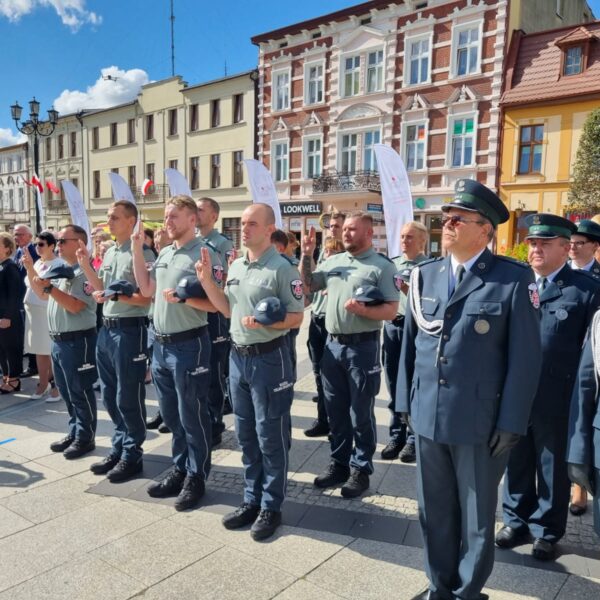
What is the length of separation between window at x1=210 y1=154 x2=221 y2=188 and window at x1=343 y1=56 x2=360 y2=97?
27.9ft

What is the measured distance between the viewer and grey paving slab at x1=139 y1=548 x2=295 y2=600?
2721 millimetres

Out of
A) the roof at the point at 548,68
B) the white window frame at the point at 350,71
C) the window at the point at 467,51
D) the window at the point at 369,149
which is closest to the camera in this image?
the roof at the point at 548,68

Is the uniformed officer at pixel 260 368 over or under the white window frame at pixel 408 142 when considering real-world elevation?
under

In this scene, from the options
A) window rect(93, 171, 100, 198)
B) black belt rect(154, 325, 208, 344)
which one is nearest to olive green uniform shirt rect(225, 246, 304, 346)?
black belt rect(154, 325, 208, 344)

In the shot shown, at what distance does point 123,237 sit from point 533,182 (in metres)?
18.4

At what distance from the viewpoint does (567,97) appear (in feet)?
59.3

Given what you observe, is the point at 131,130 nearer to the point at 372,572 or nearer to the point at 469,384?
the point at 372,572

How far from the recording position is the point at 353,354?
12.9 ft

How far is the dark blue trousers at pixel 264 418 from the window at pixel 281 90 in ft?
79.2

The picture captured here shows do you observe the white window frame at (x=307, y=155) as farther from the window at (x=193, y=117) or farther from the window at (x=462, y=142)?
the window at (x=193, y=117)

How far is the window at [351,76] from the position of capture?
2311 centimetres

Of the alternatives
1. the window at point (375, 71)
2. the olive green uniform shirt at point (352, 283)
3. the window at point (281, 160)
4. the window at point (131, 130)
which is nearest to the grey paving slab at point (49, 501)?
the olive green uniform shirt at point (352, 283)

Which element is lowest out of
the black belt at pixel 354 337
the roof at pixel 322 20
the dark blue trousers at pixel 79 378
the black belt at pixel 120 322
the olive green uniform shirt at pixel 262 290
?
the dark blue trousers at pixel 79 378

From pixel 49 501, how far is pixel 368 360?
2.60 meters
